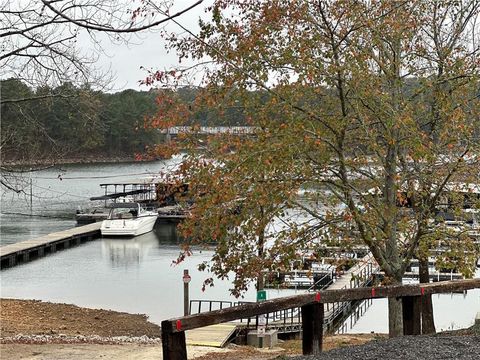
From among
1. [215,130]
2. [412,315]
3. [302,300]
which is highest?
[215,130]

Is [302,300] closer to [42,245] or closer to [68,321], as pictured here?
[68,321]

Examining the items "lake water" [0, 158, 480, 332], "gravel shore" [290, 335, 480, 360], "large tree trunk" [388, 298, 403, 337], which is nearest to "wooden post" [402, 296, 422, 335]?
"gravel shore" [290, 335, 480, 360]

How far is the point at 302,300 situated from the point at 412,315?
6.01ft

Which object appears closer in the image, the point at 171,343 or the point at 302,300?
the point at 171,343

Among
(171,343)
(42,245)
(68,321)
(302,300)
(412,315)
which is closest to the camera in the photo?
(171,343)

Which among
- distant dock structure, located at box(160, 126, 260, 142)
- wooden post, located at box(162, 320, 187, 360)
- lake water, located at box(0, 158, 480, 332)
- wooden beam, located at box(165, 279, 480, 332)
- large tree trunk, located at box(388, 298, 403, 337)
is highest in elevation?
distant dock structure, located at box(160, 126, 260, 142)

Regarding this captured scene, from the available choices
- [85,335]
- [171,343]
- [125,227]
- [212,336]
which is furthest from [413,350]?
[125,227]

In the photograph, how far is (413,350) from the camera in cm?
769

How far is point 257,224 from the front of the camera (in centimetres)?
1233

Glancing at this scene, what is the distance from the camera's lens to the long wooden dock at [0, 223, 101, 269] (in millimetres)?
41969

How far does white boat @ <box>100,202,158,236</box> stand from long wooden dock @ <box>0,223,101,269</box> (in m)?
1.25

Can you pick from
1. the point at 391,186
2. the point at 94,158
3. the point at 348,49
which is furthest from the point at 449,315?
the point at 94,158

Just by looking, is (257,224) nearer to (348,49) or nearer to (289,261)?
(289,261)

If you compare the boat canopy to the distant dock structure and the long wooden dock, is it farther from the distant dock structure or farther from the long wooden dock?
the distant dock structure
